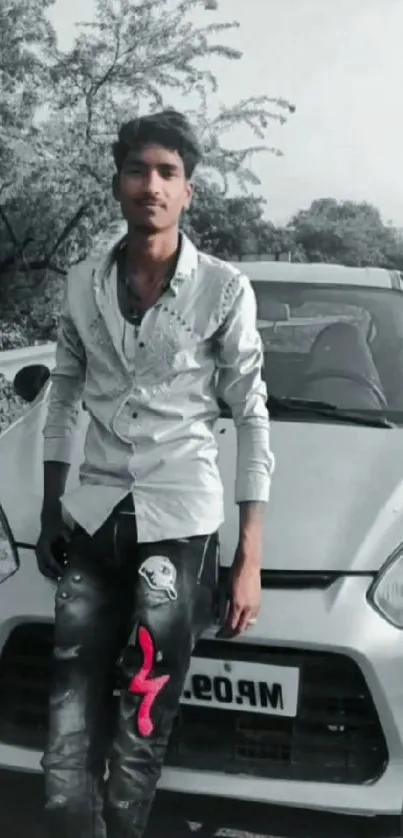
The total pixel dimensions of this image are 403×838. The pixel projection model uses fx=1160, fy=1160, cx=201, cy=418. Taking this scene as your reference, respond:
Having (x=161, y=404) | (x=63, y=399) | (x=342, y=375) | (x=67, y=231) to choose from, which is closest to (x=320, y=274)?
(x=342, y=375)

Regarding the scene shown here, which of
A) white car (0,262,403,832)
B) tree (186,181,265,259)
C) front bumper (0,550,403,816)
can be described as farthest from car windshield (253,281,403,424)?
front bumper (0,550,403,816)

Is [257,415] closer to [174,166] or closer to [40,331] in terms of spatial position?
[174,166]

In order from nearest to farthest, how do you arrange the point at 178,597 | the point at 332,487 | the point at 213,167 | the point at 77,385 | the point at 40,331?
the point at 178,597 < the point at 77,385 < the point at 332,487 < the point at 213,167 < the point at 40,331

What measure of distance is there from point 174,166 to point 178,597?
819mm

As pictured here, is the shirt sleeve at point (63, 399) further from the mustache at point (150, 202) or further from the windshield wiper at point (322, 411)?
the windshield wiper at point (322, 411)

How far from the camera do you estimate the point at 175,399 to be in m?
2.19

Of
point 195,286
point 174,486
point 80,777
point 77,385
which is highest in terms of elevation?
point 195,286

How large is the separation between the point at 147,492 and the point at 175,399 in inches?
7.2

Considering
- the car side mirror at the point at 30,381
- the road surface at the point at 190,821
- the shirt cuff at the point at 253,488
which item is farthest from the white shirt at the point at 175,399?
the car side mirror at the point at 30,381

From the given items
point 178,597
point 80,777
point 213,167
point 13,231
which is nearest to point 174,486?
point 178,597

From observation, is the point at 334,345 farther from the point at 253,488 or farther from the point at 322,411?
the point at 253,488

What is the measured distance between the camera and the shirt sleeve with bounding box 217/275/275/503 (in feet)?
7.14

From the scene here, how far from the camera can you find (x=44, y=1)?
320 cm

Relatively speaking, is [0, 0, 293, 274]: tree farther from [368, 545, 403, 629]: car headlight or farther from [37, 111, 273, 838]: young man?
[368, 545, 403, 629]: car headlight
